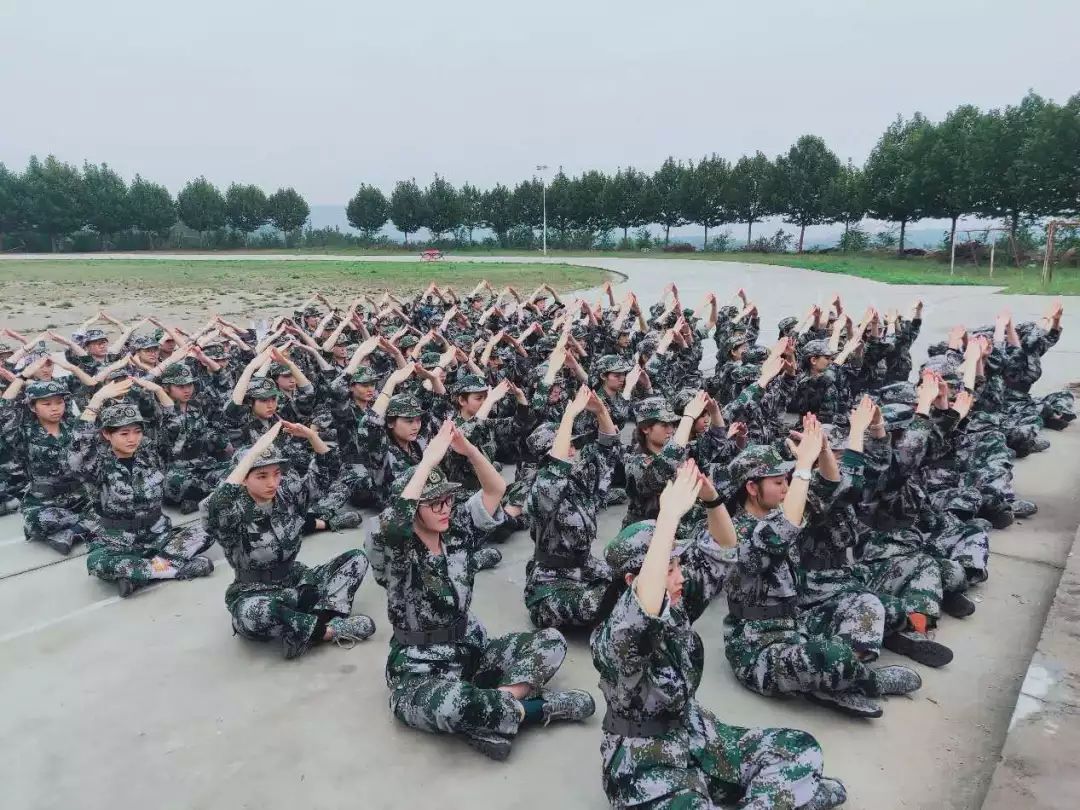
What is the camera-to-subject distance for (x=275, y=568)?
5.25 m

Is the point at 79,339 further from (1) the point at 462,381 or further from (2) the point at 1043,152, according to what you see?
(2) the point at 1043,152

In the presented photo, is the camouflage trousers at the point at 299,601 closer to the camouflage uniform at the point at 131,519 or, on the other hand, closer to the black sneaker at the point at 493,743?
the camouflage uniform at the point at 131,519

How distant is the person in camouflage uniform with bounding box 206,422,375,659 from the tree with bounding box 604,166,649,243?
5435 centimetres

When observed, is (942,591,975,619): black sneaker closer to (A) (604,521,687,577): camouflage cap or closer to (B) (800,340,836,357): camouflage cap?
(A) (604,521,687,577): camouflage cap

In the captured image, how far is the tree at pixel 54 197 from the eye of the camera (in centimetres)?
6012

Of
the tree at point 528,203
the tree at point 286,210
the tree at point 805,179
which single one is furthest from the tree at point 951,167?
the tree at point 286,210

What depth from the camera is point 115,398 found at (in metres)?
7.37

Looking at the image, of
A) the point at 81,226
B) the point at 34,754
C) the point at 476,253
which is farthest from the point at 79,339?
the point at 81,226

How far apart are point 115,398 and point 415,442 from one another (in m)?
3.03

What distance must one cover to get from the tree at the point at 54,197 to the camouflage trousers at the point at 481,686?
228ft

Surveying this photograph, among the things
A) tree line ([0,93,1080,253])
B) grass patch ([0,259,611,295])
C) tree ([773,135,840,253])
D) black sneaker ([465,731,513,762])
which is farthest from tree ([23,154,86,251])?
black sneaker ([465,731,513,762])

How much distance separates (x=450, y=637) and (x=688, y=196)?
177 ft

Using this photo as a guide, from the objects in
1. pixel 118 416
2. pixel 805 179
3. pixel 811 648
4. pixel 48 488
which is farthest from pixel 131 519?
pixel 805 179

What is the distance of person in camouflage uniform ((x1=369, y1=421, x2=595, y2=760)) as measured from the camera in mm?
3908
